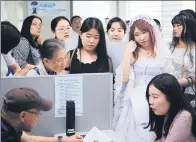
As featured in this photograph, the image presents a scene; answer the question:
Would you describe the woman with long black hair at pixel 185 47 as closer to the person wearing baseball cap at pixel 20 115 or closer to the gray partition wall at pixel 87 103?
the gray partition wall at pixel 87 103

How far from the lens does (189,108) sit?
108cm

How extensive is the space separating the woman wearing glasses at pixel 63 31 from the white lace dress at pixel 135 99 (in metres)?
0.31

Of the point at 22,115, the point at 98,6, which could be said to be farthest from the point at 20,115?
the point at 98,6

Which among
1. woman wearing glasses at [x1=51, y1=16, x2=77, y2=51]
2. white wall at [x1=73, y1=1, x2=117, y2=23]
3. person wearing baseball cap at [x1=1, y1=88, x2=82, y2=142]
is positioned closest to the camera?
person wearing baseball cap at [x1=1, y1=88, x2=82, y2=142]

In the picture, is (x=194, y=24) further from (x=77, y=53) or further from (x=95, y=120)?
(x=95, y=120)

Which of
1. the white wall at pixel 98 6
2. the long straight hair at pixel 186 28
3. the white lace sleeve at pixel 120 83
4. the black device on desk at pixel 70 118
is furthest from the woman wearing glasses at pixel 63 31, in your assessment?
the white wall at pixel 98 6

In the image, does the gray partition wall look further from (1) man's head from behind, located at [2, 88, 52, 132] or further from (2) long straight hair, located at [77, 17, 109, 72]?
(2) long straight hair, located at [77, 17, 109, 72]

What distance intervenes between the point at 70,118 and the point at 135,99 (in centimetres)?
30

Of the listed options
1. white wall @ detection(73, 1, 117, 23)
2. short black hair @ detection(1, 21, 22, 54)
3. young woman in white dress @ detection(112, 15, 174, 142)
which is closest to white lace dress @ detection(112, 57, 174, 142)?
young woman in white dress @ detection(112, 15, 174, 142)

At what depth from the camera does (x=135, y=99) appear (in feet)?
4.21

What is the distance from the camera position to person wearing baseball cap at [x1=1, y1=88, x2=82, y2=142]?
960 millimetres

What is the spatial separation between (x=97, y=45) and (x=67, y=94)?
15.6 inches

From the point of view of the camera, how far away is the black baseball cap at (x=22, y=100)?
992 millimetres

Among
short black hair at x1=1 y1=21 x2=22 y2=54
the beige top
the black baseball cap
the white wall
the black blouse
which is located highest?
the white wall
